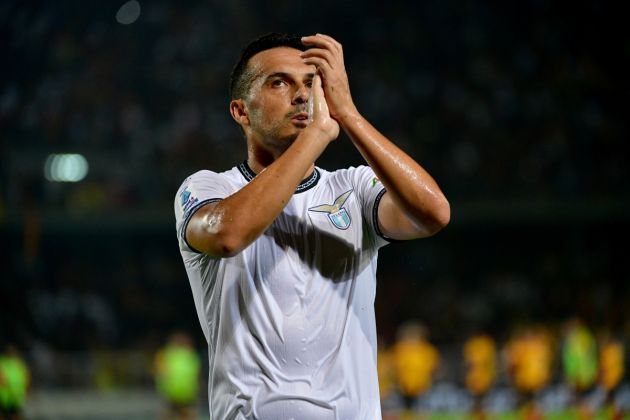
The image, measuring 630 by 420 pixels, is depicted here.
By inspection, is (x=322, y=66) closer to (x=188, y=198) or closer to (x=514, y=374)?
(x=188, y=198)

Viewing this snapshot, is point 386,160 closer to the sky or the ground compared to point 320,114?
closer to the ground

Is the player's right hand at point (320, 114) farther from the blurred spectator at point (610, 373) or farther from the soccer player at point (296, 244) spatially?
the blurred spectator at point (610, 373)

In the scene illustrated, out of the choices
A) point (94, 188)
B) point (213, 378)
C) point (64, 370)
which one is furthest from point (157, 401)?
point (213, 378)

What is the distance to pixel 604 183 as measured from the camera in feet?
65.8

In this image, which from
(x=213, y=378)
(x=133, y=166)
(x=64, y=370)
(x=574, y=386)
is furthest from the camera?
(x=133, y=166)

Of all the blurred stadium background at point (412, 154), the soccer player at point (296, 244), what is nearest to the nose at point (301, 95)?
the soccer player at point (296, 244)

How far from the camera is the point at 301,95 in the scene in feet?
8.61

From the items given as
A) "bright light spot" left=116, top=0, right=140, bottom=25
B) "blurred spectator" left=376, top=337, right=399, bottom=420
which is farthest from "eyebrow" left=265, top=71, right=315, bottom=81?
"blurred spectator" left=376, top=337, right=399, bottom=420

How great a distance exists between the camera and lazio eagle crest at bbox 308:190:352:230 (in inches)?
105

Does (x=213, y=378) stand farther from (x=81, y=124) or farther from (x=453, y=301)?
(x=453, y=301)

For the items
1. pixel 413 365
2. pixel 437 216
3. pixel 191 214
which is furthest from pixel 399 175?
pixel 413 365

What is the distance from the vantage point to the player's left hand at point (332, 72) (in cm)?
252

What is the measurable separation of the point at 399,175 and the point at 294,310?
474 millimetres

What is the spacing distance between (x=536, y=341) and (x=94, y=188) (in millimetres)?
9630
